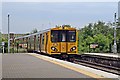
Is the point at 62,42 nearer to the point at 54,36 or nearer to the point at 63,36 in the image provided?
the point at 63,36

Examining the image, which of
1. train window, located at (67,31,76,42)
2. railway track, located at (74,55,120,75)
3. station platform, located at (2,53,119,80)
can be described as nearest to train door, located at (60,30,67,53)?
train window, located at (67,31,76,42)

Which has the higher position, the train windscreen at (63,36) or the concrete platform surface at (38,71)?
the train windscreen at (63,36)

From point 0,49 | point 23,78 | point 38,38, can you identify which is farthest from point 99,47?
point 23,78

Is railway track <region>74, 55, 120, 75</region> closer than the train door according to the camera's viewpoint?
Yes

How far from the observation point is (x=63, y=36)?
2933 centimetres

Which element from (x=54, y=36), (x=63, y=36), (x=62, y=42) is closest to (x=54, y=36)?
(x=54, y=36)

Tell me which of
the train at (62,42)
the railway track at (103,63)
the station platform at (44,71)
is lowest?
the railway track at (103,63)

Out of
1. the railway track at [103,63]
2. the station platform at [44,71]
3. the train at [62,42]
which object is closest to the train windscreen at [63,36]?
the train at [62,42]

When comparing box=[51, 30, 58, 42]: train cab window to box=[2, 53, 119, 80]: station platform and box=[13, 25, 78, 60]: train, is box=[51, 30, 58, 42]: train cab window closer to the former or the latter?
box=[13, 25, 78, 60]: train

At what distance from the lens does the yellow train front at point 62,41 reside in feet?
96.0

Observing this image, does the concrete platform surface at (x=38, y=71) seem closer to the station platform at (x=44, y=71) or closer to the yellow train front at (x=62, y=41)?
the station platform at (x=44, y=71)

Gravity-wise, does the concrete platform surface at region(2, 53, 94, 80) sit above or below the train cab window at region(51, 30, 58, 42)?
below

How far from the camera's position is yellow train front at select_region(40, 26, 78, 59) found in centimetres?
2925

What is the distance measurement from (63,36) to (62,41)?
16.7 inches
